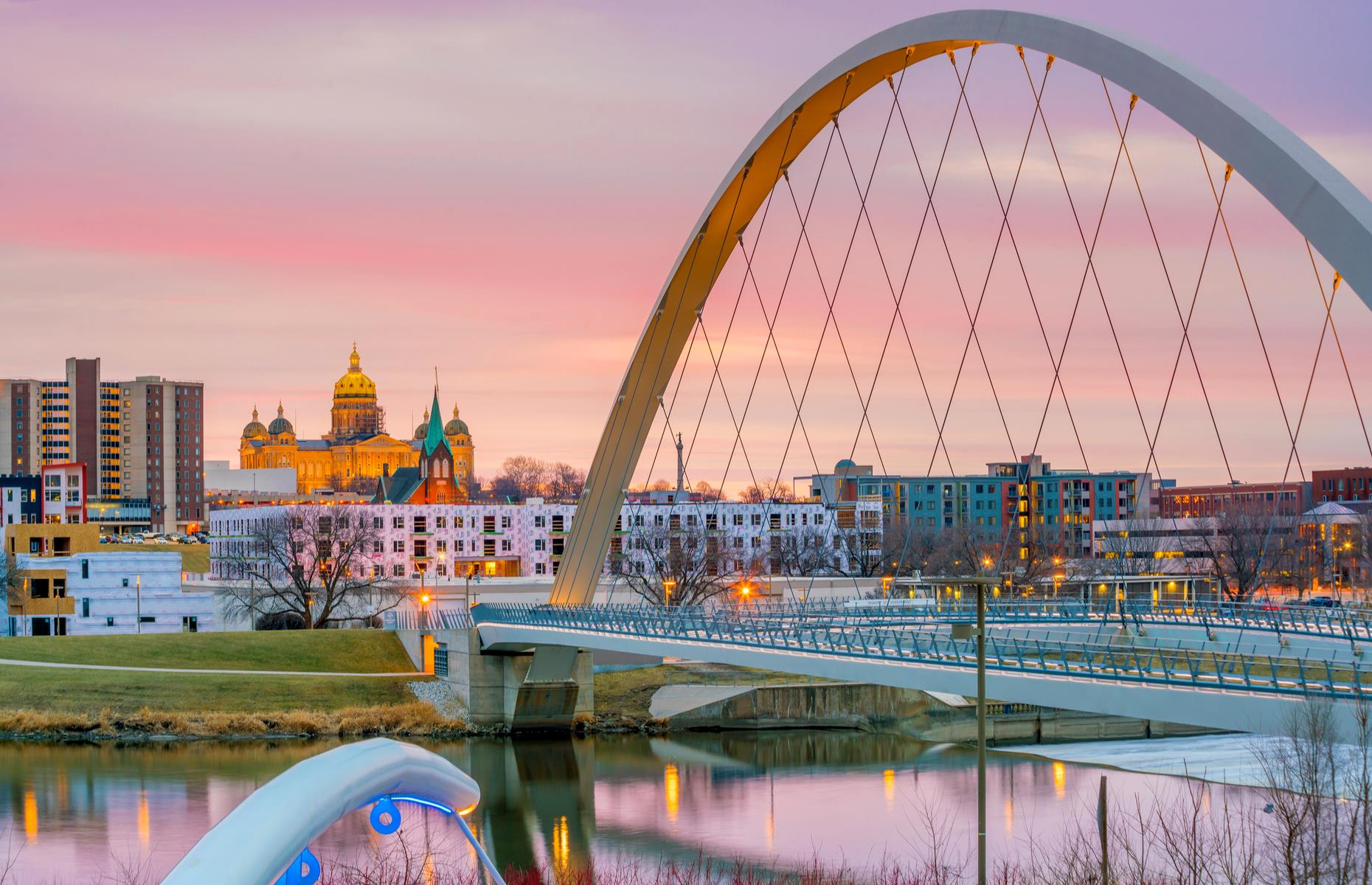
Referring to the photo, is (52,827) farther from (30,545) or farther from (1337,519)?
(1337,519)

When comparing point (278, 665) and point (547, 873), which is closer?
point (547, 873)

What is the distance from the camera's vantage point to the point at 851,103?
3925 centimetres

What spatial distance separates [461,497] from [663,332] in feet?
439

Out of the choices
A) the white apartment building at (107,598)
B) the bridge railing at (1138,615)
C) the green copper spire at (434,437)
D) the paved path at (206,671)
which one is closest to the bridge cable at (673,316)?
the bridge railing at (1138,615)

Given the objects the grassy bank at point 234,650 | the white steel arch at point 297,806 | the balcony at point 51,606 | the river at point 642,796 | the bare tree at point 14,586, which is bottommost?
the river at point 642,796

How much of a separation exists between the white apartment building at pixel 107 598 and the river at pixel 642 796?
2647 centimetres

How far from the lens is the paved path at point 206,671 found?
5341cm

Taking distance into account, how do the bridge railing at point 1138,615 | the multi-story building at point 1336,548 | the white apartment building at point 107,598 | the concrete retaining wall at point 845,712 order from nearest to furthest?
the bridge railing at point 1138,615, the concrete retaining wall at point 845,712, the white apartment building at point 107,598, the multi-story building at point 1336,548

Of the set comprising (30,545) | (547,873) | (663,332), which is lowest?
(547,873)

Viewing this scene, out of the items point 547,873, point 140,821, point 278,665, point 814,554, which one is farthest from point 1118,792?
point 814,554

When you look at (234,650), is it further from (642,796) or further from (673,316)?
(642,796)

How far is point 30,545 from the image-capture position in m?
78.7

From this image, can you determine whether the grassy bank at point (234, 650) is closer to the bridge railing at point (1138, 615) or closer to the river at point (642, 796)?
the river at point (642, 796)

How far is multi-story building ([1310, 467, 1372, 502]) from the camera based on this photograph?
120894 mm
